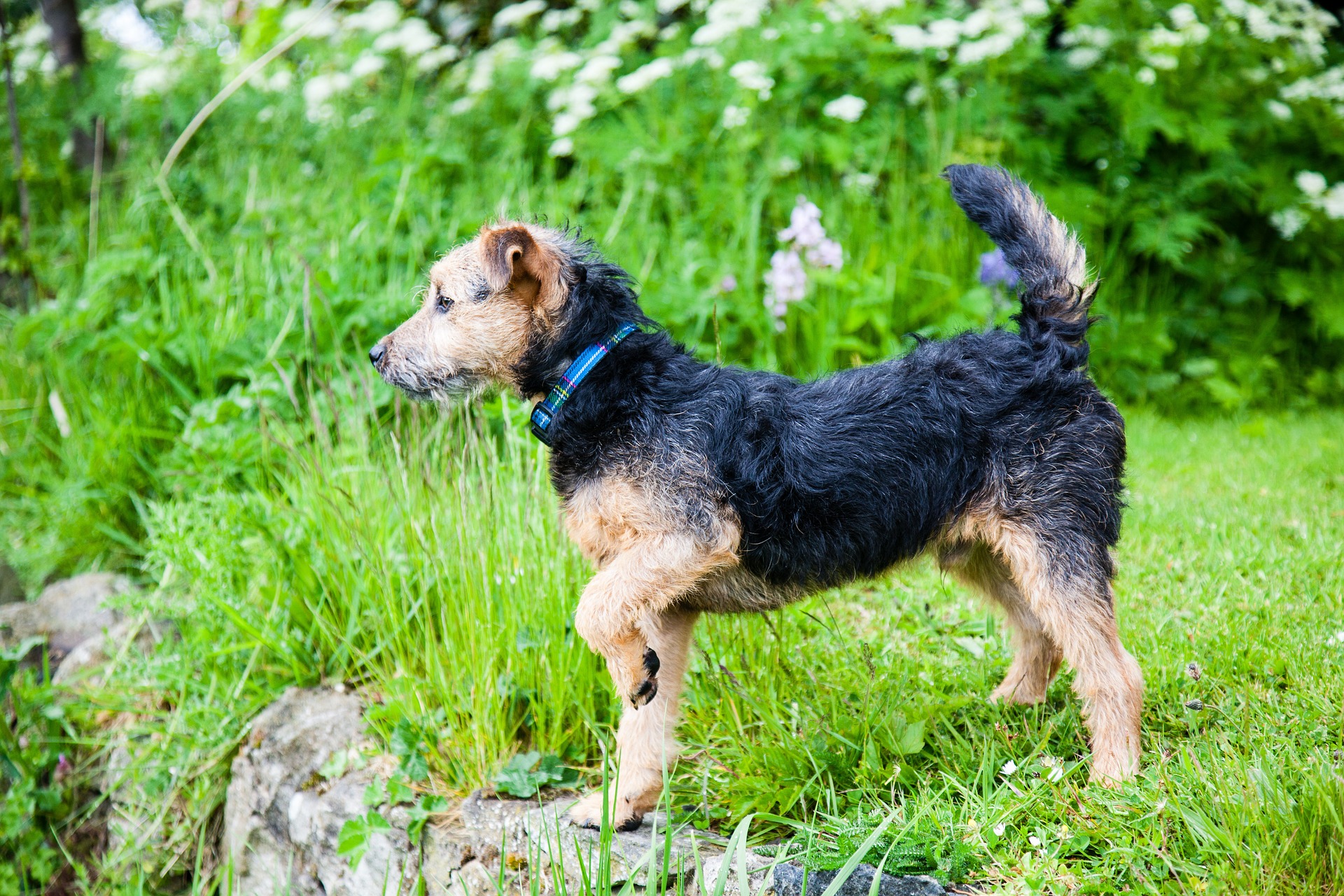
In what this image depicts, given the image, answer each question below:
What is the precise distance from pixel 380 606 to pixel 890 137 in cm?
483

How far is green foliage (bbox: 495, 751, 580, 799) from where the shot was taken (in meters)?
3.46

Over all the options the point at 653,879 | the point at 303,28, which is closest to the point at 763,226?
the point at 303,28

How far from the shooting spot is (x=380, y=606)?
169 inches

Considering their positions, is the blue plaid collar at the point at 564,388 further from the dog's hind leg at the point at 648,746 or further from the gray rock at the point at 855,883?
the gray rock at the point at 855,883

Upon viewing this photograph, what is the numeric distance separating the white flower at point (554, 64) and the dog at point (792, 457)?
416cm

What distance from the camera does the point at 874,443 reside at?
3100 mm

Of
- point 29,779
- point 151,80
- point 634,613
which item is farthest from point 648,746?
point 151,80

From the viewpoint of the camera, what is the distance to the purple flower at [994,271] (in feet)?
20.0

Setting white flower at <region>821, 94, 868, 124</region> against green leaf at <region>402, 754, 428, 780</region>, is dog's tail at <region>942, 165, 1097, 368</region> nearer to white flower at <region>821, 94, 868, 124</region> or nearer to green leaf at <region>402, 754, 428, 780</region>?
green leaf at <region>402, 754, 428, 780</region>

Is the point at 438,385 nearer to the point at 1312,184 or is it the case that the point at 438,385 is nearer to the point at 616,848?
the point at 616,848

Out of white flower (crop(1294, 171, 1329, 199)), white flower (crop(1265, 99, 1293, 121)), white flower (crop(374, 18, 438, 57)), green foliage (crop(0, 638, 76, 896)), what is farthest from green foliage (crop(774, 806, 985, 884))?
white flower (crop(374, 18, 438, 57))

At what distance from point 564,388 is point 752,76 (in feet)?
13.7

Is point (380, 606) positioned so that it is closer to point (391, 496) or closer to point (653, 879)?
point (391, 496)

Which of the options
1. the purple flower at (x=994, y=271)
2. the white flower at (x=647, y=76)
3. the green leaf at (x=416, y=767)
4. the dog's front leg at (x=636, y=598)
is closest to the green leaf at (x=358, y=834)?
the green leaf at (x=416, y=767)
